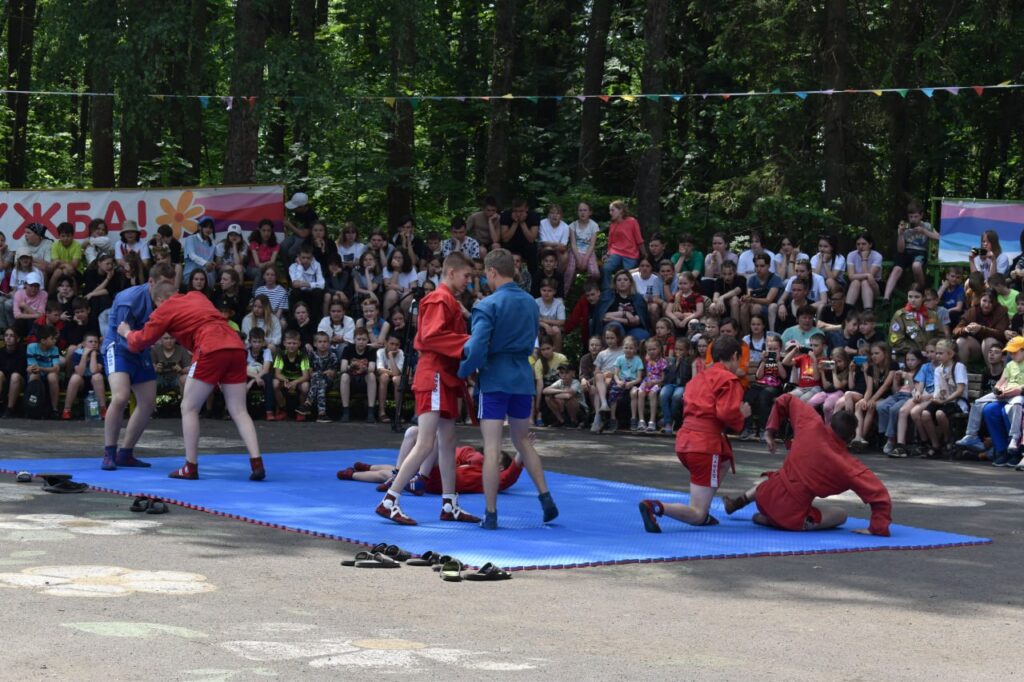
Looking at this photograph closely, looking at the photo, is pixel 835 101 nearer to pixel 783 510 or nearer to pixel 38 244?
pixel 38 244

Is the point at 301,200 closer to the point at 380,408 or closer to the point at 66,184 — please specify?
the point at 380,408

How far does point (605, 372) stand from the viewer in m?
17.8

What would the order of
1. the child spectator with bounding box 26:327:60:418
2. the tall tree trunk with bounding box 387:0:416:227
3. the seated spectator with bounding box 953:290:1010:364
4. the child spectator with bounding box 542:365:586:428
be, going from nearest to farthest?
1. the seated spectator with bounding box 953:290:1010:364
2. the child spectator with bounding box 26:327:60:418
3. the child spectator with bounding box 542:365:586:428
4. the tall tree trunk with bounding box 387:0:416:227

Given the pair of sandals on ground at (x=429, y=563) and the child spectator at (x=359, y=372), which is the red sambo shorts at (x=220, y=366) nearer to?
the pair of sandals on ground at (x=429, y=563)

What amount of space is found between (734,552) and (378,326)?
10.2 meters

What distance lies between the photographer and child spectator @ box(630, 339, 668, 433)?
17469mm

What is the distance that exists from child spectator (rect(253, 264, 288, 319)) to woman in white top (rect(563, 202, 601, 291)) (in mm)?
3851

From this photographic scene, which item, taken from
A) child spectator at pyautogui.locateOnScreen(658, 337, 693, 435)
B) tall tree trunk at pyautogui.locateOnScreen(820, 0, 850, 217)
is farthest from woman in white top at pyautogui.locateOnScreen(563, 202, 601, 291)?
tall tree trunk at pyautogui.locateOnScreen(820, 0, 850, 217)

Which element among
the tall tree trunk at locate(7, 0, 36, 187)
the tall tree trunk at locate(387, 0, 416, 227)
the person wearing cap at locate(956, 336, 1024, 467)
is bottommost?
the person wearing cap at locate(956, 336, 1024, 467)

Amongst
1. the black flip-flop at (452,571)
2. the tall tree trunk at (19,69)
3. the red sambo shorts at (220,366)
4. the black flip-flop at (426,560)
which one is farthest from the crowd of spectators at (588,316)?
the tall tree trunk at (19,69)

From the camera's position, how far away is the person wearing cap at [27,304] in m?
18.7

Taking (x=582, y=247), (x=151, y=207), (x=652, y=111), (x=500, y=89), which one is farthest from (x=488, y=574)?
(x=500, y=89)

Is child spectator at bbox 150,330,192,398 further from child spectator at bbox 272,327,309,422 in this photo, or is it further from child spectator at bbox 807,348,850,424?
child spectator at bbox 807,348,850,424

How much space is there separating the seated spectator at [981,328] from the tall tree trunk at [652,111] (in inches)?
310
